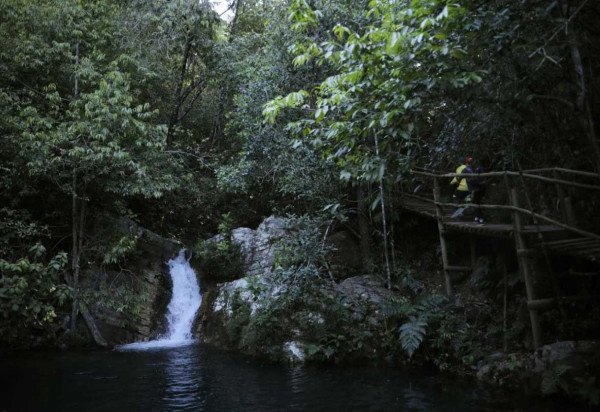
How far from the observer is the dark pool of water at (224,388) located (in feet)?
22.5

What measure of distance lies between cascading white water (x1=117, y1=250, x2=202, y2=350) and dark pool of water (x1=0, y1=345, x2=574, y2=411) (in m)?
2.00

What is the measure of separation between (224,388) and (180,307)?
6.21 metres

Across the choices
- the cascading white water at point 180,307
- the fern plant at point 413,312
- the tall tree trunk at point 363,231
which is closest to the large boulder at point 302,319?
the fern plant at point 413,312

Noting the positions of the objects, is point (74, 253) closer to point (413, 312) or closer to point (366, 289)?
point (366, 289)

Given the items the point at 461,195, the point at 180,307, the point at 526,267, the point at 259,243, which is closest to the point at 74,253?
the point at 180,307

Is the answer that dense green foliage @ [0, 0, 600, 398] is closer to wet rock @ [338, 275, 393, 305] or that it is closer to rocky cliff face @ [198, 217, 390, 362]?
rocky cliff face @ [198, 217, 390, 362]

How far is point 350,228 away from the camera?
45.5ft

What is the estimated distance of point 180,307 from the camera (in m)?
13.7

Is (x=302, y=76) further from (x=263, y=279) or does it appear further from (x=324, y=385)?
(x=324, y=385)

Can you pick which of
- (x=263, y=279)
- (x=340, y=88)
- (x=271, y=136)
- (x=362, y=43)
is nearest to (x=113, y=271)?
(x=263, y=279)

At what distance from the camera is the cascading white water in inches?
481

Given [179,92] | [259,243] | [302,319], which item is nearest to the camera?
[302,319]

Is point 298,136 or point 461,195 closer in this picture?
point 298,136

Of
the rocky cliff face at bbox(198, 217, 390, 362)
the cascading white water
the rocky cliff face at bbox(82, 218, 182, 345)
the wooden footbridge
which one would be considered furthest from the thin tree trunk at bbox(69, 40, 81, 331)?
the wooden footbridge
